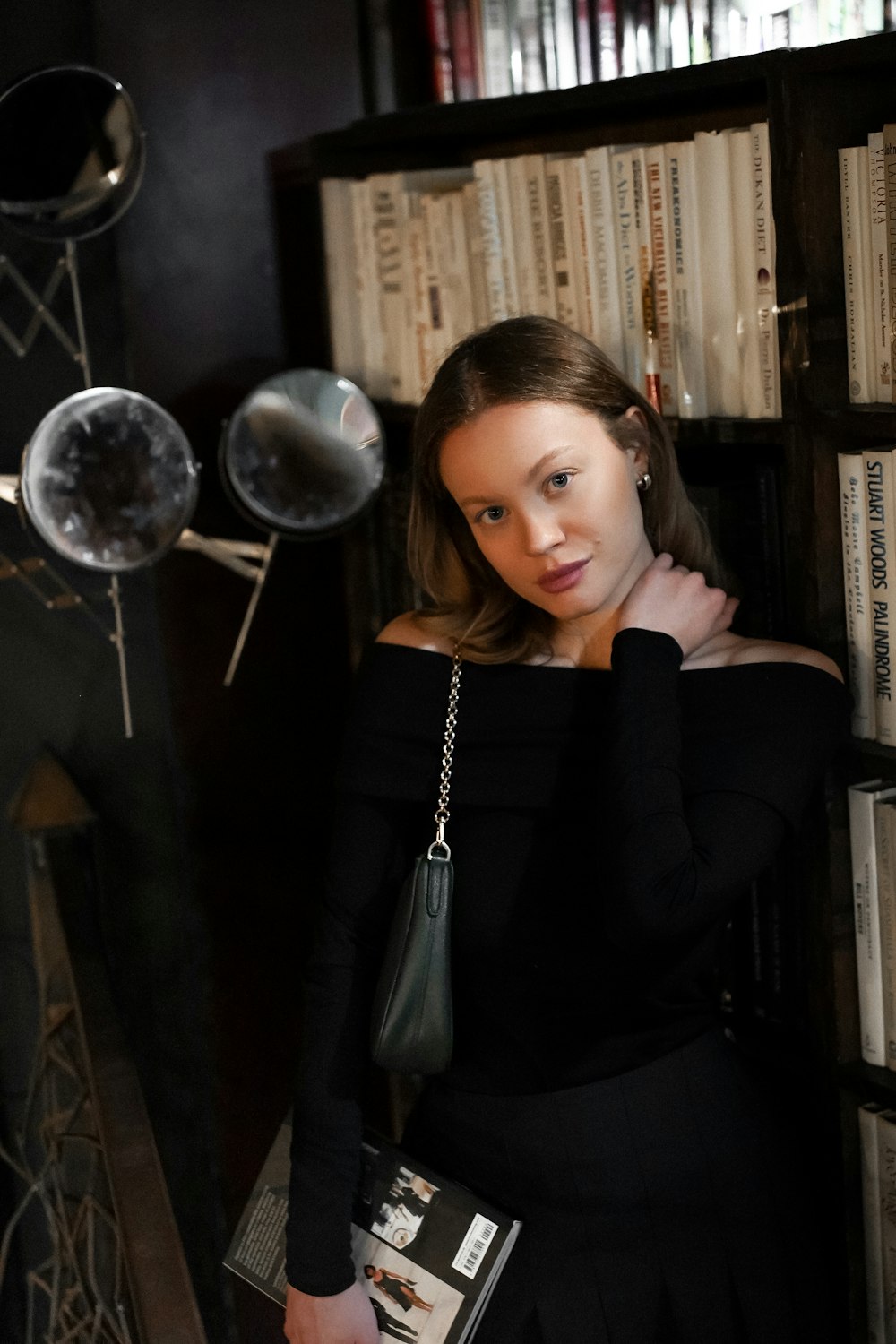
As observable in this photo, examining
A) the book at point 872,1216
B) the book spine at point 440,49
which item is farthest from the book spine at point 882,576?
the book spine at point 440,49

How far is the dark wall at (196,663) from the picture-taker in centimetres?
198

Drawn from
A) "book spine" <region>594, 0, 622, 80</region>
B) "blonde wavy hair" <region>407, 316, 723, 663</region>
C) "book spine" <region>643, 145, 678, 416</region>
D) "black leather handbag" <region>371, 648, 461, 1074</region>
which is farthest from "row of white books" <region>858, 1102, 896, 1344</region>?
"book spine" <region>594, 0, 622, 80</region>

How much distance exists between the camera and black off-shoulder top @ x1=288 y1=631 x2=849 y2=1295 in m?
1.39

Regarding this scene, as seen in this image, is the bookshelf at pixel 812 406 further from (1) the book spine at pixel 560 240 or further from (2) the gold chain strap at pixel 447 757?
(2) the gold chain strap at pixel 447 757

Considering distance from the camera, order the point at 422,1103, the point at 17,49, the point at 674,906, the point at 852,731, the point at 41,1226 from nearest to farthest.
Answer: the point at 674,906 → the point at 852,731 → the point at 422,1103 → the point at 17,49 → the point at 41,1226

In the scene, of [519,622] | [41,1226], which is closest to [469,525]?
[519,622]

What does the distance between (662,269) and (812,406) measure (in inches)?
11.7

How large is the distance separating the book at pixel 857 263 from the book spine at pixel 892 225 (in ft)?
0.08

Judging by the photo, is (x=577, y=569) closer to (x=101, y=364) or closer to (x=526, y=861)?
(x=526, y=861)

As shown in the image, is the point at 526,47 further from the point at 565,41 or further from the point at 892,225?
the point at 892,225

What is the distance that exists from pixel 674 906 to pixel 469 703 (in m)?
0.35

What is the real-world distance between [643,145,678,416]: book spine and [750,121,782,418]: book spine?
12cm

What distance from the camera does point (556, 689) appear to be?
1.55 metres

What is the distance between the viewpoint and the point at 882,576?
1.47m
